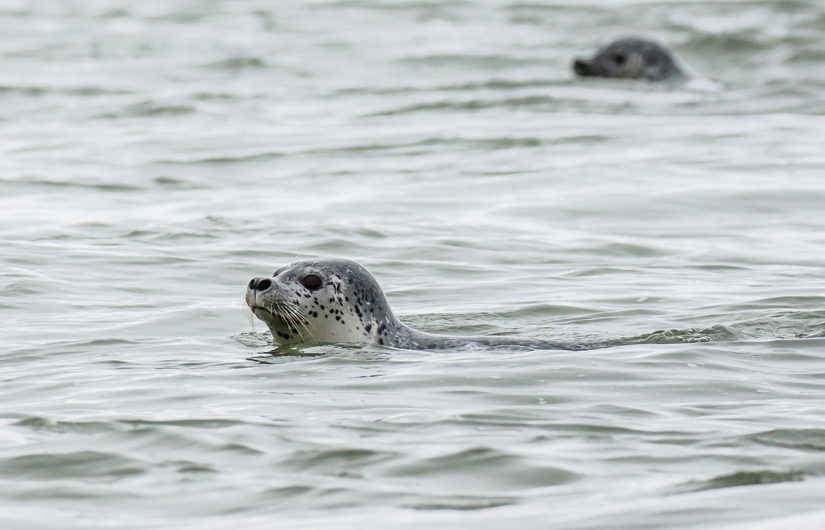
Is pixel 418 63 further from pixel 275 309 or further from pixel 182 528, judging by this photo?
pixel 182 528

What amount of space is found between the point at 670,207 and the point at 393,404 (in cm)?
747

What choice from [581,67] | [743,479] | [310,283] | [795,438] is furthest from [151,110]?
[743,479]

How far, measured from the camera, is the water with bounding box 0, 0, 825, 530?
5.70 meters

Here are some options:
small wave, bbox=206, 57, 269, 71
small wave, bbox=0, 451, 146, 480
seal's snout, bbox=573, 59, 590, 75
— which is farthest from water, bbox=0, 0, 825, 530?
seal's snout, bbox=573, 59, 590, 75

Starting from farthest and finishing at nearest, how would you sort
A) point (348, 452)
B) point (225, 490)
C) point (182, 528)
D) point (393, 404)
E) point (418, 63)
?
1. point (418, 63)
2. point (393, 404)
3. point (348, 452)
4. point (225, 490)
5. point (182, 528)

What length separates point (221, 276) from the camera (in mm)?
11242

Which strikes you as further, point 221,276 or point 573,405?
point 221,276

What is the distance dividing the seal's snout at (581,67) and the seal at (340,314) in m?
14.5

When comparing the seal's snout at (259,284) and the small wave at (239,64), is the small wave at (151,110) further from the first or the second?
the seal's snout at (259,284)

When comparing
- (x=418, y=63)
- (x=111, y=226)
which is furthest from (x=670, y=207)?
(x=418, y=63)

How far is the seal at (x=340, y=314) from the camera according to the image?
8.73 m

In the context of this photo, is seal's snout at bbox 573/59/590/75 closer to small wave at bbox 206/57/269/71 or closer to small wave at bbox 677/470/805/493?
small wave at bbox 206/57/269/71

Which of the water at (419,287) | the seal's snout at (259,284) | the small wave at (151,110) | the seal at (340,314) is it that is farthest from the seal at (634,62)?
the seal's snout at (259,284)

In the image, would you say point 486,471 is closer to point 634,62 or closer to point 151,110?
point 151,110
